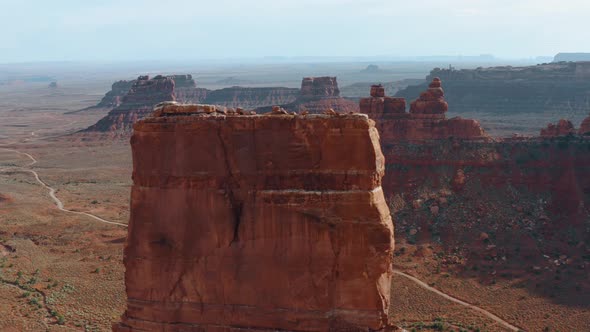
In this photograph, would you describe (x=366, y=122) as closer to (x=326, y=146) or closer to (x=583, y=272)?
(x=326, y=146)

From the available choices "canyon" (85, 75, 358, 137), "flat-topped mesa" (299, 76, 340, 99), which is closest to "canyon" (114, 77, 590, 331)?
"canyon" (85, 75, 358, 137)

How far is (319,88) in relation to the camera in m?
152

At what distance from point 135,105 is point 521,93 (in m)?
97.2

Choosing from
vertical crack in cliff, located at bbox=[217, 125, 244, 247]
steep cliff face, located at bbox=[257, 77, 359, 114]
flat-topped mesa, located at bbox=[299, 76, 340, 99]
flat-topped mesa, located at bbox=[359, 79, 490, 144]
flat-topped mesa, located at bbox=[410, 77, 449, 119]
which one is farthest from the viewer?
flat-topped mesa, located at bbox=[299, 76, 340, 99]

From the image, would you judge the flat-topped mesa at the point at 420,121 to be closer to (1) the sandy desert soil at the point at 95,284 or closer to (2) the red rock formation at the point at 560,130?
(2) the red rock formation at the point at 560,130

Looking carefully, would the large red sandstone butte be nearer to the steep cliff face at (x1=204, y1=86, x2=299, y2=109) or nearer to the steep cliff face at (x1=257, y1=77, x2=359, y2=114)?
the steep cliff face at (x1=257, y1=77, x2=359, y2=114)

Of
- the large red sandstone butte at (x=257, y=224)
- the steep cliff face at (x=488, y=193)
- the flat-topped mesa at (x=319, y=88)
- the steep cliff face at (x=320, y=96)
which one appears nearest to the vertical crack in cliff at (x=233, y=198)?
the large red sandstone butte at (x=257, y=224)

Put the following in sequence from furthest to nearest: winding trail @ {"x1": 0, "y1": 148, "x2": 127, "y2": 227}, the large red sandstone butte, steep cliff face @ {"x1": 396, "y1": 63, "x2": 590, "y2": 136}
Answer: steep cliff face @ {"x1": 396, "y1": 63, "x2": 590, "y2": 136}
winding trail @ {"x1": 0, "y1": 148, "x2": 127, "y2": 227}
the large red sandstone butte

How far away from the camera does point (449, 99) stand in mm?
164500

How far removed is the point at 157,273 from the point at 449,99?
509ft

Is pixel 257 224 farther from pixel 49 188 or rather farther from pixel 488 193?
pixel 49 188

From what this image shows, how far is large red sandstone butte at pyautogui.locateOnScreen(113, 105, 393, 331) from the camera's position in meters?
16.8

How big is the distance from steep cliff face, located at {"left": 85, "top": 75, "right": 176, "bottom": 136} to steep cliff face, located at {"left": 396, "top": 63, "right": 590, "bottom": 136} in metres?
75.8

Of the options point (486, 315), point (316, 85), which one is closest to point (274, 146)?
point (486, 315)
